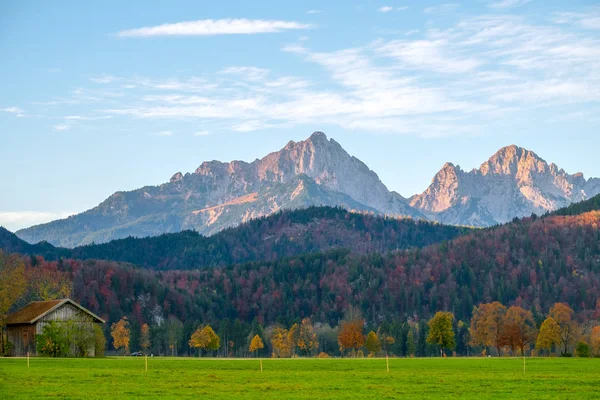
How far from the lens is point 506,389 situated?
214 feet

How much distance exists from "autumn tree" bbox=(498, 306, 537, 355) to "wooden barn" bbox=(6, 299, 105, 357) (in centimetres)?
8509

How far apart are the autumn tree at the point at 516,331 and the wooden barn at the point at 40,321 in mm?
85091

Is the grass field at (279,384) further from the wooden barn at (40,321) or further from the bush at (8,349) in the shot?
the bush at (8,349)

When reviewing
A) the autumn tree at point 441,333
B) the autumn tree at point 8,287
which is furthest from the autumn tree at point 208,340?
the autumn tree at point 8,287

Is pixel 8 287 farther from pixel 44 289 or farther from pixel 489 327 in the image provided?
pixel 489 327

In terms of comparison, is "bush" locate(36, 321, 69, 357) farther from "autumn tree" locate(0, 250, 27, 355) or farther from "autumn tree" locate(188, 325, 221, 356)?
"autumn tree" locate(188, 325, 221, 356)

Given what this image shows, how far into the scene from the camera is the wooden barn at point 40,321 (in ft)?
381

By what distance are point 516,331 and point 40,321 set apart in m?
95.1

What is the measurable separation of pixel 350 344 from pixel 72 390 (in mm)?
127727

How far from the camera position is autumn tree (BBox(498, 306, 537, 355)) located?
175 m

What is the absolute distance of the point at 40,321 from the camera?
116062 millimetres

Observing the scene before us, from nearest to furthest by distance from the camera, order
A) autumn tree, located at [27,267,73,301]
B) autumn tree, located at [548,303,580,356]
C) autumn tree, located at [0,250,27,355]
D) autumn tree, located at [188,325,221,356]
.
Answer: autumn tree, located at [0,250,27,355], autumn tree, located at [27,267,73,301], autumn tree, located at [548,303,580,356], autumn tree, located at [188,325,221,356]

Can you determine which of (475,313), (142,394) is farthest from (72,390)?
(475,313)

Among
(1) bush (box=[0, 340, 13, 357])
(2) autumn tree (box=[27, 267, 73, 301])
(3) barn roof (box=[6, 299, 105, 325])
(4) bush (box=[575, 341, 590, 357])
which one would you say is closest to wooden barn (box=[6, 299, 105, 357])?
(3) barn roof (box=[6, 299, 105, 325])
